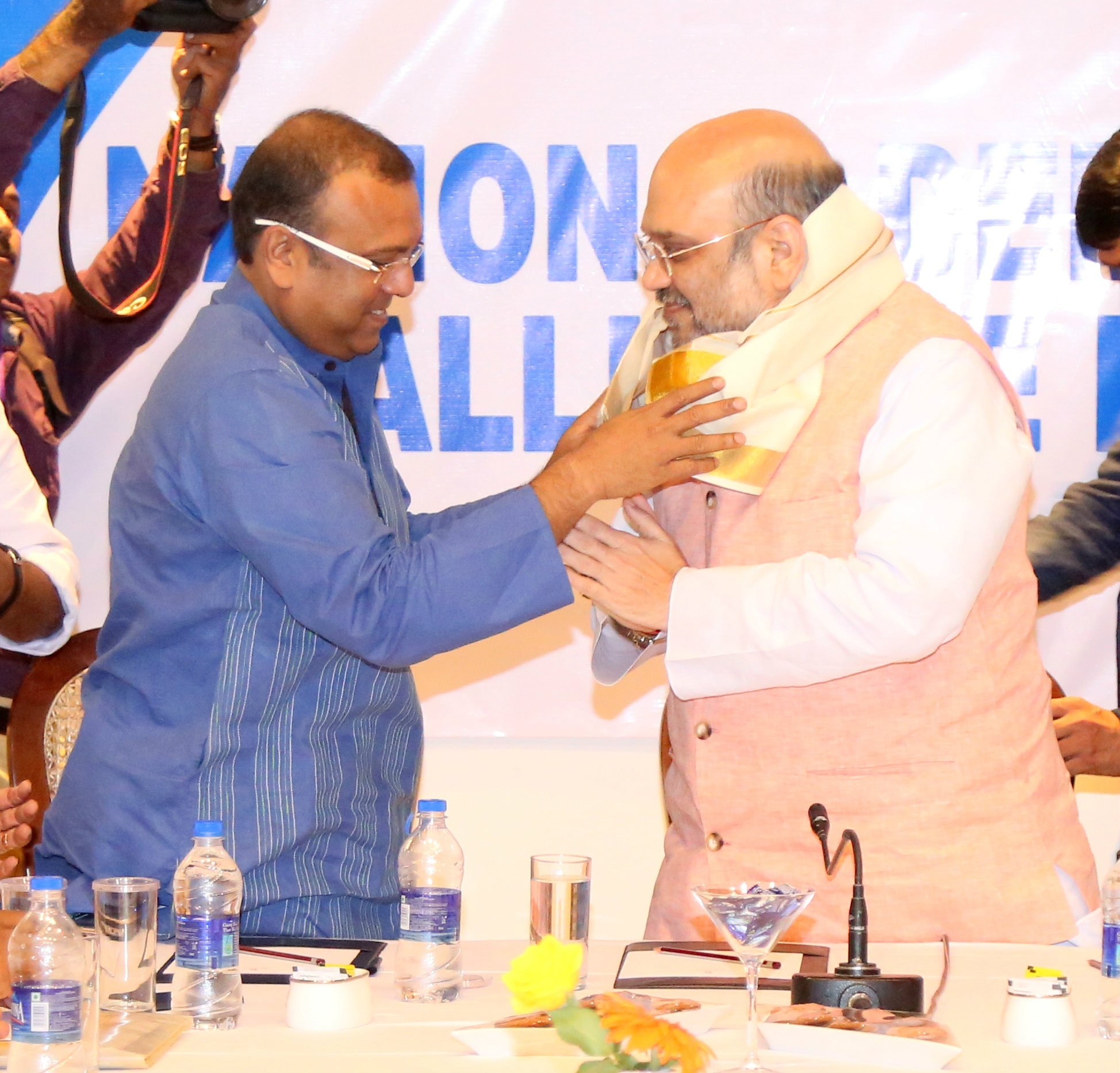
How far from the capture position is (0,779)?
3.32m

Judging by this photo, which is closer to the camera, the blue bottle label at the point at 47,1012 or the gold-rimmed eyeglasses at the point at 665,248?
the blue bottle label at the point at 47,1012

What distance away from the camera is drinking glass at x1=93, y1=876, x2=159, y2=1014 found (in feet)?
5.72

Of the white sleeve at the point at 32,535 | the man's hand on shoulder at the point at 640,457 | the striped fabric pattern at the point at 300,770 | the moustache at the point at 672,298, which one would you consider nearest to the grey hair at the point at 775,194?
the moustache at the point at 672,298

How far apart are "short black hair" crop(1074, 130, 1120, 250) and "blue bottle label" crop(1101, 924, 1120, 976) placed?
1.95 meters

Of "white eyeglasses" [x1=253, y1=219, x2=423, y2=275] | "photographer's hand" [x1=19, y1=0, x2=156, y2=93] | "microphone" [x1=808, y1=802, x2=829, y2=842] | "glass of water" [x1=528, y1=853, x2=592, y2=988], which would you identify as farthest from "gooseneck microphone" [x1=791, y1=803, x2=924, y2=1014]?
"photographer's hand" [x1=19, y1=0, x2=156, y2=93]

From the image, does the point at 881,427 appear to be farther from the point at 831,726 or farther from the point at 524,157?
the point at 524,157

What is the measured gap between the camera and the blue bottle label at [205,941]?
170cm

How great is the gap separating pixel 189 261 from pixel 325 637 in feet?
4.86

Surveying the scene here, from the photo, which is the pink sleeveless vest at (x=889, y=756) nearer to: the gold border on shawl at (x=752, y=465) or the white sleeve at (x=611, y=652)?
the gold border on shawl at (x=752, y=465)

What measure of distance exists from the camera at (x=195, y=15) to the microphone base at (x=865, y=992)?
2380mm

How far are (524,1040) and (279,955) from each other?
0.50 meters

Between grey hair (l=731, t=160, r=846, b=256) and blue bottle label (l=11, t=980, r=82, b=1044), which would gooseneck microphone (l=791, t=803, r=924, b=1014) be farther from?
grey hair (l=731, t=160, r=846, b=256)

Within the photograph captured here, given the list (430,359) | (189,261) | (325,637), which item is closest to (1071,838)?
(325,637)

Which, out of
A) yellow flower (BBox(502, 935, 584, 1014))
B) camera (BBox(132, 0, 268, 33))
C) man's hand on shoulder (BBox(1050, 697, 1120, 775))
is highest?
camera (BBox(132, 0, 268, 33))
